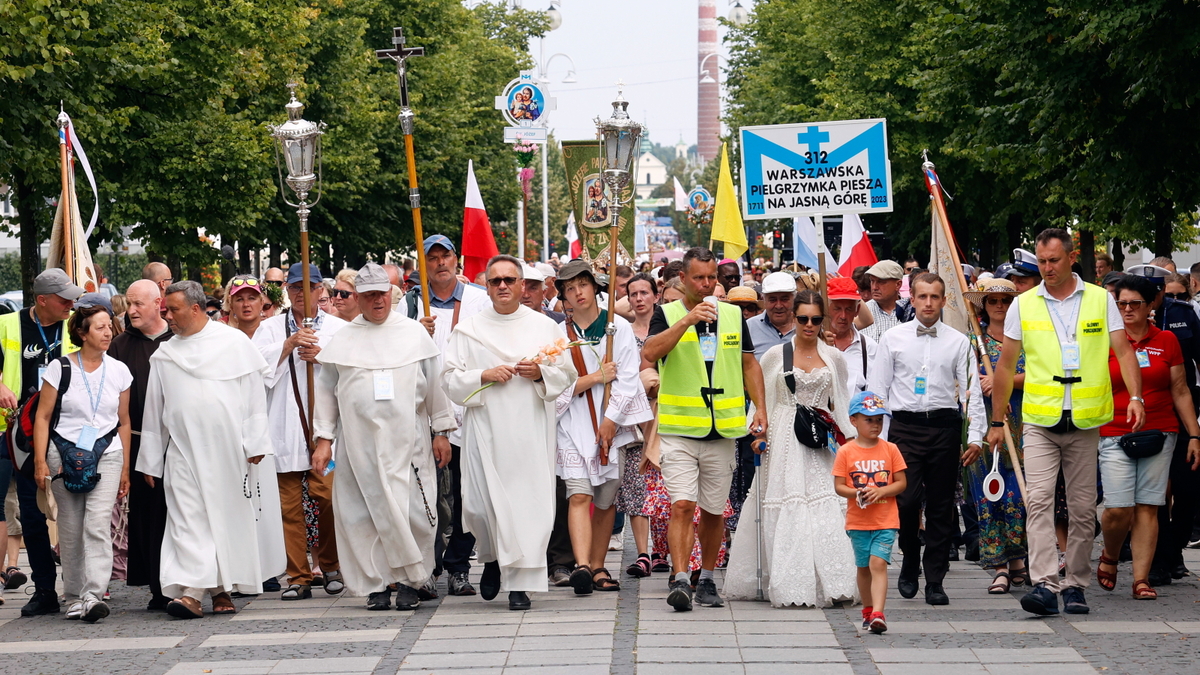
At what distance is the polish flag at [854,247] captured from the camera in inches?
638

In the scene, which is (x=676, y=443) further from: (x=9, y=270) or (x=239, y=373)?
(x=9, y=270)

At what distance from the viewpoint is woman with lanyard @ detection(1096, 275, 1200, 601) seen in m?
9.59

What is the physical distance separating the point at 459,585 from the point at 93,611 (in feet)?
7.03

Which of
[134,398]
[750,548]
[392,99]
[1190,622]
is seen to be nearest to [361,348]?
[134,398]

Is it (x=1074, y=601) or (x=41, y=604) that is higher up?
(x=41, y=604)

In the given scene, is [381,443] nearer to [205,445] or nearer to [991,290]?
[205,445]

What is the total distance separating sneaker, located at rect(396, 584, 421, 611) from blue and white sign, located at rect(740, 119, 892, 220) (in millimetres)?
3617

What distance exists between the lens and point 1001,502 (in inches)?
394

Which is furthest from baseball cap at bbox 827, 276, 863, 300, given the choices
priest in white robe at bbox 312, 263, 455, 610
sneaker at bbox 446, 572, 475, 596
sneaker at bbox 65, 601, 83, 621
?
sneaker at bbox 65, 601, 83, 621

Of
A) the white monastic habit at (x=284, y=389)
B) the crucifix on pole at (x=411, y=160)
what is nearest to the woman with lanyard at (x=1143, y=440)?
the crucifix on pole at (x=411, y=160)

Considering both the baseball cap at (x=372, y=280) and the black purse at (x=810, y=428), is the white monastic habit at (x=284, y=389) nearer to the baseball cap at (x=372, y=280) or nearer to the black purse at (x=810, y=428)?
the baseball cap at (x=372, y=280)

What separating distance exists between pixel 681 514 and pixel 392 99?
34255mm

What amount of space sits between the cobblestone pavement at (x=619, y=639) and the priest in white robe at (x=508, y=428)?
29 cm

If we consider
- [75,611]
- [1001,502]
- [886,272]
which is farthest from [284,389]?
[1001,502]
